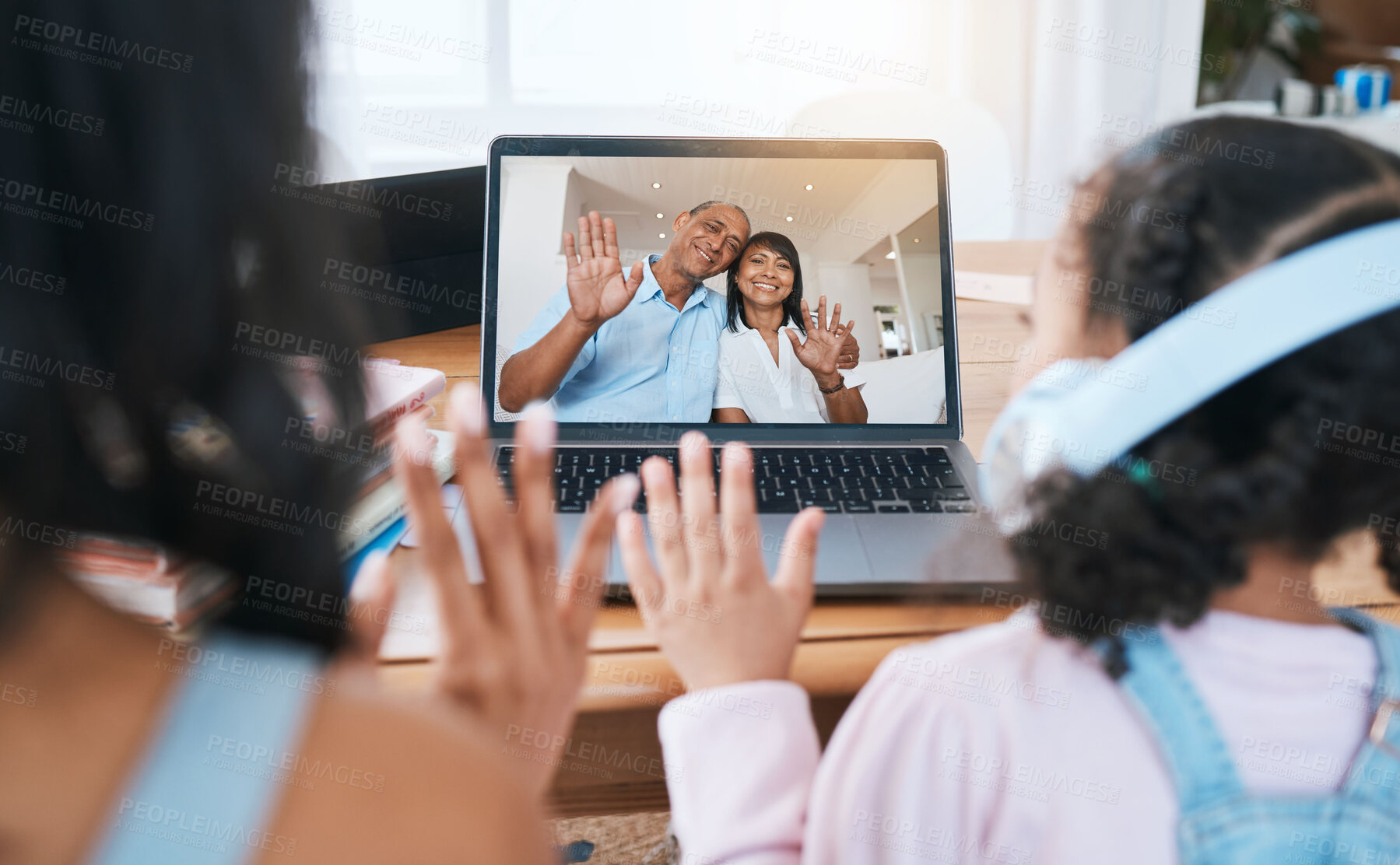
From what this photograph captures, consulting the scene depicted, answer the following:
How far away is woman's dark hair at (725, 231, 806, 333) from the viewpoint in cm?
88

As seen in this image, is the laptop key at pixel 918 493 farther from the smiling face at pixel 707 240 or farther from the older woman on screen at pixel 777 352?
the smiling face at pixel 707 240

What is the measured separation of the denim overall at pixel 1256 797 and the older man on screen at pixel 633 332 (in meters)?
0.45

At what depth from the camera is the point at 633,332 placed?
880 mm

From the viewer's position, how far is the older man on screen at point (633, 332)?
87cm

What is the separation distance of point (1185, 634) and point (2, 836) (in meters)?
0.53

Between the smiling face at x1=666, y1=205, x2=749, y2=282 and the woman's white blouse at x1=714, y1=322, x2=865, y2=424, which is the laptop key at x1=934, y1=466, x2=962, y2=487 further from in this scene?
the smiling face at x1=666, y1=205, x2=749, y2=282

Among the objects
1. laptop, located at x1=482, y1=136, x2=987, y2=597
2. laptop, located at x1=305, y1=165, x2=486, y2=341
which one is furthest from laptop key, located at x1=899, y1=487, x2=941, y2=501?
laptop, located at x1=305, y1=165, x2=486, y2=341

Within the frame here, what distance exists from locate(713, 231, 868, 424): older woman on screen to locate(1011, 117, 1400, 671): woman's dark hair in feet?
1.11

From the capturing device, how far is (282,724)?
0.31 meters

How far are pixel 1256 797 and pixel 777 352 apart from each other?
530 millimetres

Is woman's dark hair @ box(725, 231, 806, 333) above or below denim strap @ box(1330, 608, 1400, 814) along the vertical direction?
above

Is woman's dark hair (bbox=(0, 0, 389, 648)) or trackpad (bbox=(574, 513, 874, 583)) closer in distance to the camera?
woman's dark hair (bbox=(0, 0, 389, 648))

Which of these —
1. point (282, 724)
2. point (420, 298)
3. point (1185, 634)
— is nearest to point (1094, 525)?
point (1185, 634)

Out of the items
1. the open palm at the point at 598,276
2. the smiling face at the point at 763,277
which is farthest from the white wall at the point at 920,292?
the open palm at the point at 598,276
